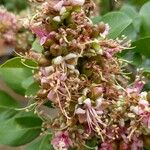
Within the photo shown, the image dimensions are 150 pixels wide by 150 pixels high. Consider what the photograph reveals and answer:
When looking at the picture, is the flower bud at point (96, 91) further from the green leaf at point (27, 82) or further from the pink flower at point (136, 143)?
the green leaf at point (27, 82)

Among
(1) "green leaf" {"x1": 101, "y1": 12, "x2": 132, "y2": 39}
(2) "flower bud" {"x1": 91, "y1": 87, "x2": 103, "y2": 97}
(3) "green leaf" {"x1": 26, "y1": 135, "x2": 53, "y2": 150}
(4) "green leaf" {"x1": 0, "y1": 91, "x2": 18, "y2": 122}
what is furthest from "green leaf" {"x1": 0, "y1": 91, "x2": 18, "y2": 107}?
(2) "flower bud" {"x1": 91, "y1": 87, "x2": 103, "y2": 97}

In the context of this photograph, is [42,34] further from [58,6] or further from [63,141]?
[63,141]

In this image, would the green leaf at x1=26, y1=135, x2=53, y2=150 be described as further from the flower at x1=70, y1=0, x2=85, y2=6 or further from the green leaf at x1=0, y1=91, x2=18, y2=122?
the flower at x1=70, y1=0, x2=85, y2=6

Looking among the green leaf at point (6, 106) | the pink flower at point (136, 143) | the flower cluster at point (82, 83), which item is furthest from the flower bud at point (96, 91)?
the green leaf at point (6, 106)

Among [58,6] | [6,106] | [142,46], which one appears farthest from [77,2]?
[6,106]

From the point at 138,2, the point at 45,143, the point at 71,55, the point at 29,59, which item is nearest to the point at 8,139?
the point at 45,143

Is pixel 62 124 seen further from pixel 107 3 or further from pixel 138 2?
pixel 107 3
